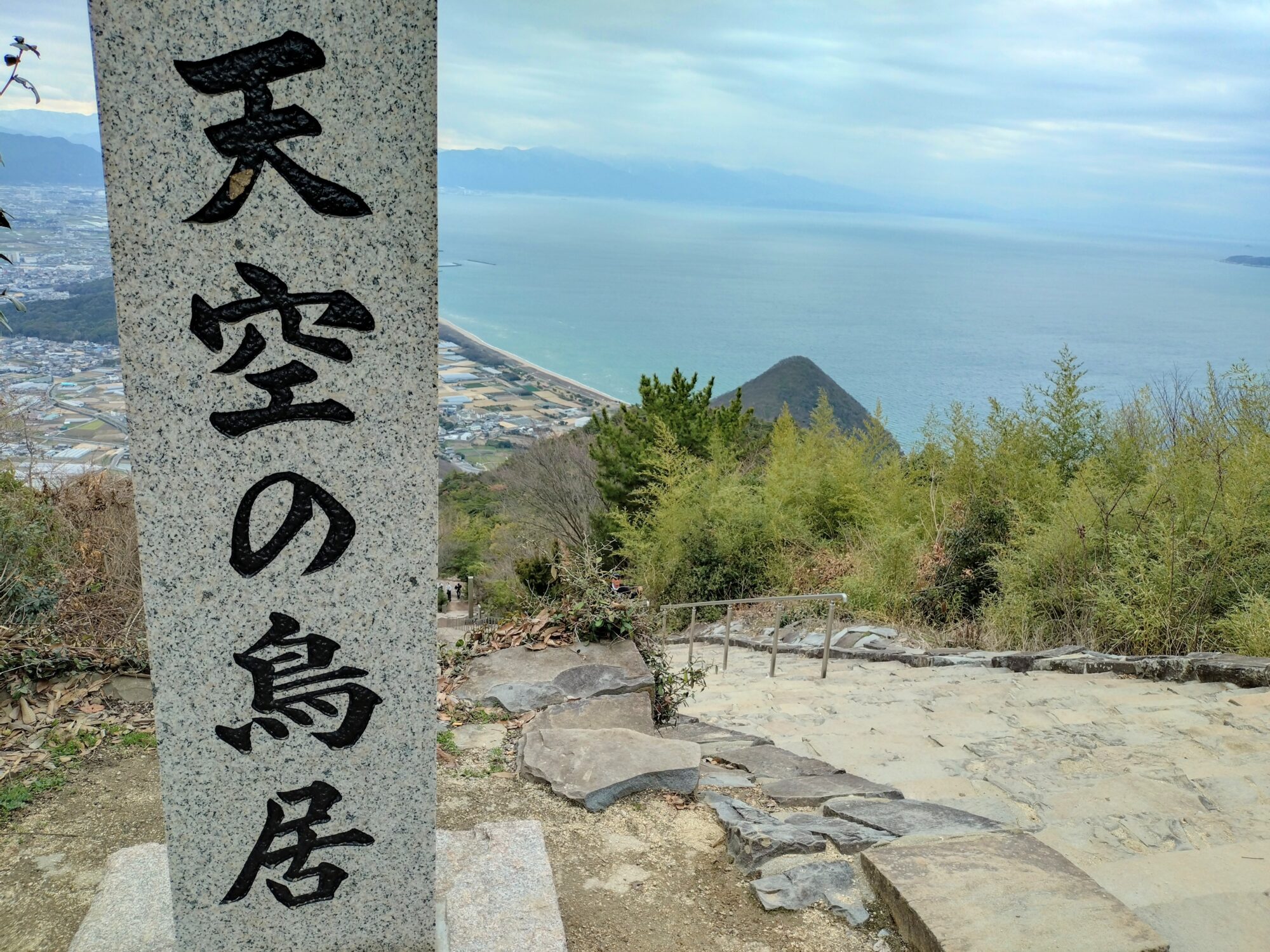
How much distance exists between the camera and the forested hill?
1095cm

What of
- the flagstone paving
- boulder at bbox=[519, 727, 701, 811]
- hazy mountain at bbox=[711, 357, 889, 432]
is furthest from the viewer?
hazy mountain at bbox=[711, 357, 889, 432]

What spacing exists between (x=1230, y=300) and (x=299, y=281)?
99.3 m

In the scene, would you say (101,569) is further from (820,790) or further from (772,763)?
(820,790)

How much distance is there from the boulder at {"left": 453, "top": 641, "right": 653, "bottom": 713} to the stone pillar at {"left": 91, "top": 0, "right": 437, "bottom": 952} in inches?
90.1

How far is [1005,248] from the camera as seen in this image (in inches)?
6668

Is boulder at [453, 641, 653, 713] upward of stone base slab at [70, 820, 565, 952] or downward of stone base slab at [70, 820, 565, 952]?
downward

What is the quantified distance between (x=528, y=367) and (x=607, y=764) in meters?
48.6

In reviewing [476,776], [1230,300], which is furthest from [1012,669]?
[1230,300]

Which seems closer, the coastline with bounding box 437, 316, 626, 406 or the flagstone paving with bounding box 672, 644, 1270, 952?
the flagstone paving with bounding box 672, 644, 1270, 952

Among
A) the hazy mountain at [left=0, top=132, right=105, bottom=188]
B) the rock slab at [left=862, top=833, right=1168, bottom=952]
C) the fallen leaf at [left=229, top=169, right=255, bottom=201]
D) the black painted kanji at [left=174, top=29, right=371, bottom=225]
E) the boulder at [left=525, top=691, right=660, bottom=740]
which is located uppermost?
the hazy mountain at [left=0, top=132, right=105, bottom=188]

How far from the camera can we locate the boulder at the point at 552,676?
14.6 feet

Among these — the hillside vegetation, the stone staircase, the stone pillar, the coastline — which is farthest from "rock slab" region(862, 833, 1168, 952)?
the coastline

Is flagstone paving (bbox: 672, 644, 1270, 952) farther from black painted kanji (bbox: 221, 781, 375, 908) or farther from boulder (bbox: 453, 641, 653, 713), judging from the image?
black painted kanji (bbox: 221, 781, 375, 908)

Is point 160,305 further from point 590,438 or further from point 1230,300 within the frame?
point 1230,300
